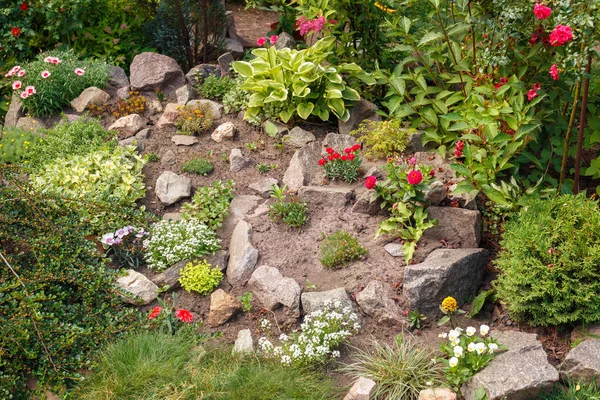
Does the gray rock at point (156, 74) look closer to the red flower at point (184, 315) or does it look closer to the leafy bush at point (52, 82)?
the leafy bush at point (52, 82)

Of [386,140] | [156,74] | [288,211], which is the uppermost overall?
[386,140]

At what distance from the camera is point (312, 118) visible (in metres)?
7.14

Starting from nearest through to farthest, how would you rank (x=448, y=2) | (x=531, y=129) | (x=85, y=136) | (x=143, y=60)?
(x=531, y=129)
(x=448, y=2)
(x=85, y=136)
(x=143, y=60)

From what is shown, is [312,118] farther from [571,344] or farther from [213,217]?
[571,344]

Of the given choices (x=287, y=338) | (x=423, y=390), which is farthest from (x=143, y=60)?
(x=423, y=390)

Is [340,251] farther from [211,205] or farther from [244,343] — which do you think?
[211,205]

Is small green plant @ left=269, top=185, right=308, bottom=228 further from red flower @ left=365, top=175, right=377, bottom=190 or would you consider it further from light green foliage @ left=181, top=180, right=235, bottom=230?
red flower @ left=365, top=175, right=377, bottom=190

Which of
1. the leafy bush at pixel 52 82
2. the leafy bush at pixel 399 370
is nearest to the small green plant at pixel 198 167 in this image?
the leafy bush at pixel 52 82

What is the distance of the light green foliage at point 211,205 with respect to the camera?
19.4 ft

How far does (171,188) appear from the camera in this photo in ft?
20.6

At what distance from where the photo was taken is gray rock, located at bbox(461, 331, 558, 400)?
420 centimetres

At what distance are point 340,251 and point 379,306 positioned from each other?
22.6 inches

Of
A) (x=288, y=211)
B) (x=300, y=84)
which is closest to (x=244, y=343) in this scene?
(x=288, y=211)

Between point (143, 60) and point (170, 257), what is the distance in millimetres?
3222
